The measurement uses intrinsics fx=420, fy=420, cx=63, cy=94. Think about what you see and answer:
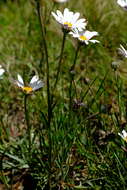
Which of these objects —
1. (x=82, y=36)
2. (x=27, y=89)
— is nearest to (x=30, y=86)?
(x=27, y=89)

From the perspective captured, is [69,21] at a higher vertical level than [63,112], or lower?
higher

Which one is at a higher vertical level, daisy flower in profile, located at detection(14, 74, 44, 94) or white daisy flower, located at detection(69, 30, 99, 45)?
white daisy flower, located at detection(69, 30, 99, 45)

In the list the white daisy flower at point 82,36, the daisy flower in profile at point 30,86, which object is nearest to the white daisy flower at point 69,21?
the white daisy flower at point 82,36

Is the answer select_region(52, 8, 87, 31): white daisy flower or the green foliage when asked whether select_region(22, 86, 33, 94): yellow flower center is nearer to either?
the green foliage

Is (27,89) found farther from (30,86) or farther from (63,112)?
(63,112)

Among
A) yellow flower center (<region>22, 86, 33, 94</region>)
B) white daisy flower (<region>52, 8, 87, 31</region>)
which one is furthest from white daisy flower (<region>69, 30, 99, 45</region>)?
yellow flower center (<region>22, 86, 33, 94</region>)

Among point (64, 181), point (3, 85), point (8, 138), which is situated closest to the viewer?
point (64, 181)

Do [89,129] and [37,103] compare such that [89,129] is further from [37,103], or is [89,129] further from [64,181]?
[37,103]

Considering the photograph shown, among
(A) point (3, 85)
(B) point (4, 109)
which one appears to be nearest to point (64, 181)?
(B) point (4, 109)

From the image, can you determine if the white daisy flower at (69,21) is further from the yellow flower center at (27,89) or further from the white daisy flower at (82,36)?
the yellow flower center at (27,89)

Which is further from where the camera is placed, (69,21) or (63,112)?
(63,112)

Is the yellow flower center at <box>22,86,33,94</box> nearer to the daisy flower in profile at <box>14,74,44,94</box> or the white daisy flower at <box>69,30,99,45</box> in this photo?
the daisy flower in profile at <box>14,74,44,94</box>
